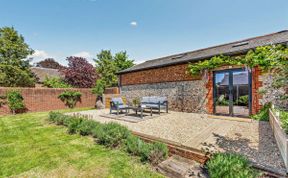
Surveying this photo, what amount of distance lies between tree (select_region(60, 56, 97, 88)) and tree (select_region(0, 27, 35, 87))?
3.92 metres

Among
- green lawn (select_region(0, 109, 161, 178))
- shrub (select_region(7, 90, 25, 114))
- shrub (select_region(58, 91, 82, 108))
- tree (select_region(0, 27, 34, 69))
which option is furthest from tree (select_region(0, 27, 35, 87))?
green lawn (select_region(0, 109, 161, 178))

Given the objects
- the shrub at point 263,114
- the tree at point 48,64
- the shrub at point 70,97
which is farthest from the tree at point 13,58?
the shrub at point 263,114

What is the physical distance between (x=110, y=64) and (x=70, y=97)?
9.18 m

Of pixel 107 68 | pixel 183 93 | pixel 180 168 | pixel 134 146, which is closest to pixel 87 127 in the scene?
pixel 134 146

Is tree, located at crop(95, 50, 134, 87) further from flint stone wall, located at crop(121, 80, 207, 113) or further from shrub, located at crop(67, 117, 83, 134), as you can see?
shrub, located at crop(67, 117, 83, 134)

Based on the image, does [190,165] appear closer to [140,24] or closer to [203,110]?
[203,110]

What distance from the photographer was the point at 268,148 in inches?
146

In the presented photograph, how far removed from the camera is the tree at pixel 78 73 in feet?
57.0

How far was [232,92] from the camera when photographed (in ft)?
25.6

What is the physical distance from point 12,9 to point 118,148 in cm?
1150

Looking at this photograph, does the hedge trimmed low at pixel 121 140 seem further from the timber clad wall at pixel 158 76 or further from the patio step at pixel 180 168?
the timber clad wall at pixel 158 76

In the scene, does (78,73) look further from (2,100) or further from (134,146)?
(134,146)

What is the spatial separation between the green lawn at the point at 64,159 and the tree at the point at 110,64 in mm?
16135

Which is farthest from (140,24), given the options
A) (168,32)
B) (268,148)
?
(268,148)
